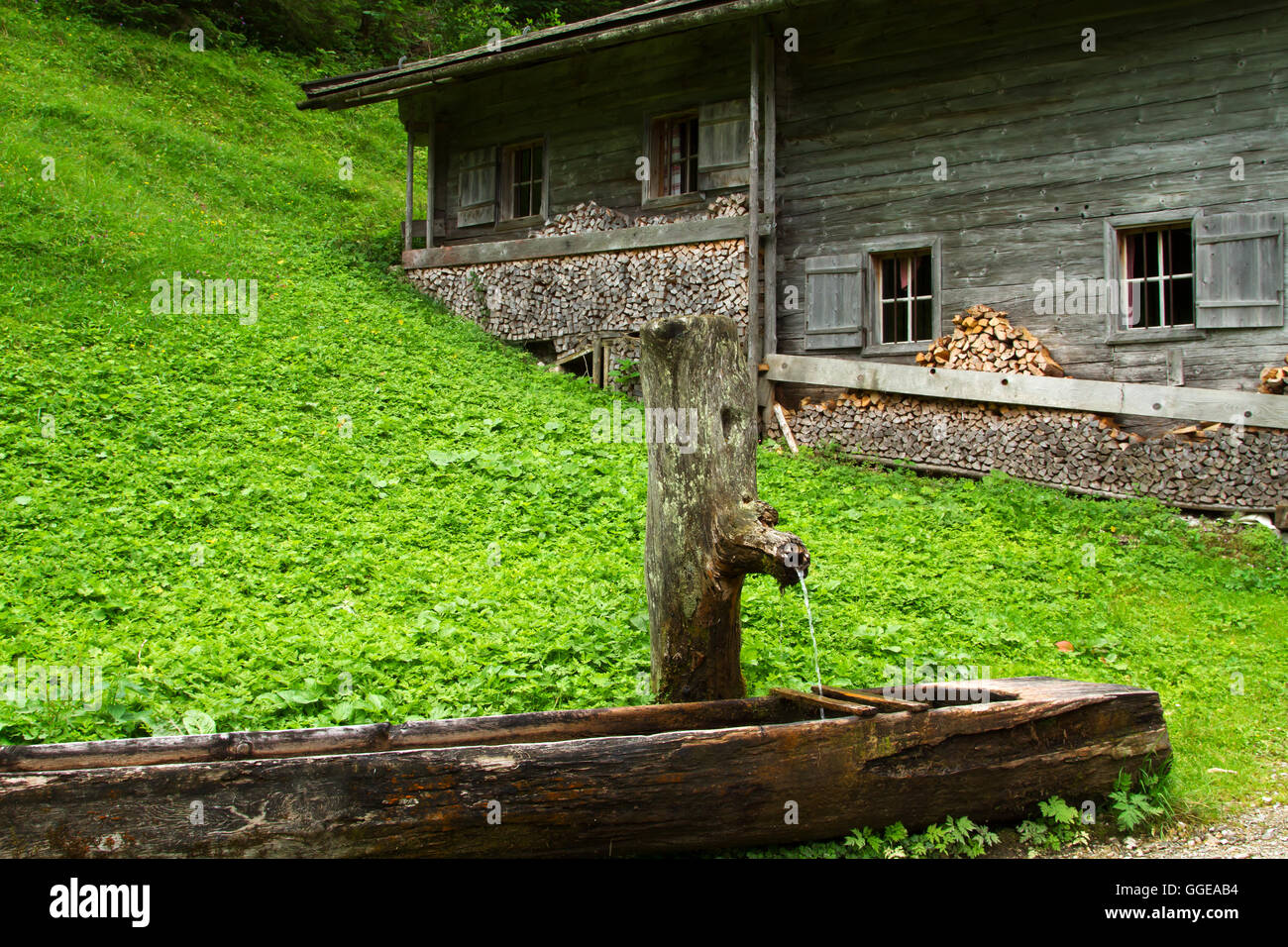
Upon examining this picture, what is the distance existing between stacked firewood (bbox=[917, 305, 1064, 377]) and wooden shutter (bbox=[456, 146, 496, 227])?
8.69m

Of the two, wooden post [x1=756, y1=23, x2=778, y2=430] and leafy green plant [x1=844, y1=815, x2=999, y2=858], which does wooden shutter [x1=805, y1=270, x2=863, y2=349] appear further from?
leafy green plant [x1=844, y1=815, x2=999, y2=858]

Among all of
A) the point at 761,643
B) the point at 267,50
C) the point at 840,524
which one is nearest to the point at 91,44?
the point at 267,50

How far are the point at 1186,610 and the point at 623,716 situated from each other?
6.24 metres

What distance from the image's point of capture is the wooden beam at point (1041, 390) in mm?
10891

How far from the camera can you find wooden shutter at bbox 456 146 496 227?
17.5 m

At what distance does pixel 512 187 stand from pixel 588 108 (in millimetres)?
2208

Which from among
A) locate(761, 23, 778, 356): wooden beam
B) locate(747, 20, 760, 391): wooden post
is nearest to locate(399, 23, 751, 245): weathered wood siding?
locate(761, 23, 778, 356): wooden beam

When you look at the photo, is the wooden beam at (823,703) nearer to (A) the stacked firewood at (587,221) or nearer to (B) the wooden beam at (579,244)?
(B) the wooden beam at (579,244)

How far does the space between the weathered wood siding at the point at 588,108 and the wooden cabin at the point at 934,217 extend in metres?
0.05

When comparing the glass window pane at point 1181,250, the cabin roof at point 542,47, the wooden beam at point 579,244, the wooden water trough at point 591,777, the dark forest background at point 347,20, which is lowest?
the wooden water trough at point 591,777

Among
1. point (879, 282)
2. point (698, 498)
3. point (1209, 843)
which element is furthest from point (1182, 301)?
point (698, 498)

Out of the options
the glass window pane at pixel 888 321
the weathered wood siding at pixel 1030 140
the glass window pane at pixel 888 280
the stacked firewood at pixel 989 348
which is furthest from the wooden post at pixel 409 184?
the stacked firewood at pixel 989 348
